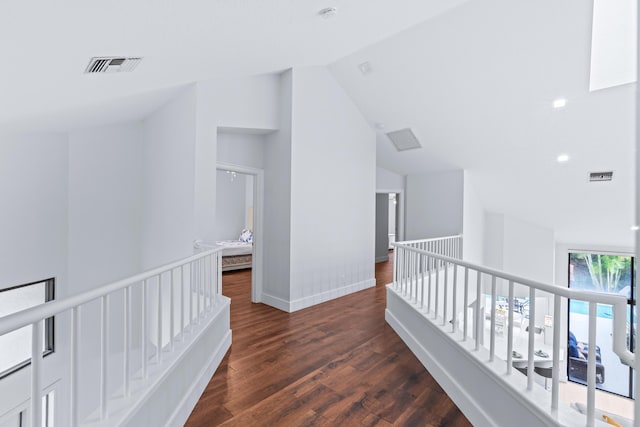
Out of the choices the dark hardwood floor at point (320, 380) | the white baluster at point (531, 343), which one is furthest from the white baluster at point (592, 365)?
the dark hardwood floor at point (320, 380)

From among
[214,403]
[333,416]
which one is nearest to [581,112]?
[333,416]

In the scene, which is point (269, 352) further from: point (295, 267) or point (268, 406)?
point (295, 267)

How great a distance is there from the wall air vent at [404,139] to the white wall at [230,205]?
15.9ft

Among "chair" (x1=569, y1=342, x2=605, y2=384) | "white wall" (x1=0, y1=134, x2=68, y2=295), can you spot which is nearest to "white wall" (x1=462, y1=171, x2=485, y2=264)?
"chair" (x1=569, y1=342, x2=605, y2=384)

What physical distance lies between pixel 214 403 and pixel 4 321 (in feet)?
6.17

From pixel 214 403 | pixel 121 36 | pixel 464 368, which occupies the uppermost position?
pixel 121 36

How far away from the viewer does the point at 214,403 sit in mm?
2469

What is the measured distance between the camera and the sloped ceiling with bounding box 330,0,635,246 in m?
3.74

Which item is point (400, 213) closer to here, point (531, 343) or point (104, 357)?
point (531, 343)

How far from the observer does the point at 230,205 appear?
9523 millimetres

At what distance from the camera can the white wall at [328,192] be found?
191 inches

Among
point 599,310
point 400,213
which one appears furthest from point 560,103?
point 599,310

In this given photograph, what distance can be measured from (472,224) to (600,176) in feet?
7.94

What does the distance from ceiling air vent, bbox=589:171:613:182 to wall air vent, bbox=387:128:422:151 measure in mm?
2797
